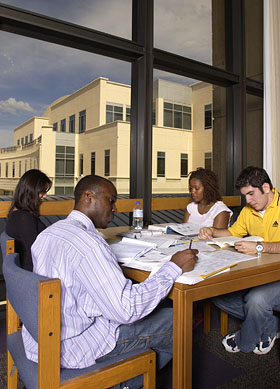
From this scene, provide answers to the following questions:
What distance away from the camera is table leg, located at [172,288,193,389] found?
1.13m

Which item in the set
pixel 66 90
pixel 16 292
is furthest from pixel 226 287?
pixel 66 90

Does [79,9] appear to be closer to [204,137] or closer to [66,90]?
[66,90]

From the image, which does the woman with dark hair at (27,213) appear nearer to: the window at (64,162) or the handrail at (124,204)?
the handrail at (124,204)

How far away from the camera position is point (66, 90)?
3.64 m

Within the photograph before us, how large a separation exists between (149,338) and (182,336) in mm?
191

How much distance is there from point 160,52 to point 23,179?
208 centimetres

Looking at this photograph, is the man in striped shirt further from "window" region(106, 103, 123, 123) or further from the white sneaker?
"window" region(106, 103, 123, 123)

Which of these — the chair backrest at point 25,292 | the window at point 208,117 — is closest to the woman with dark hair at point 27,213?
the chair backrest at point 25,292

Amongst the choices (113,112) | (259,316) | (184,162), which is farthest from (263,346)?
(184,162)

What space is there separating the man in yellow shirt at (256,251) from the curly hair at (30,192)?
40.4 inches

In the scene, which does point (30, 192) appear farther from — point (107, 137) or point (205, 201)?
point (107, 137)

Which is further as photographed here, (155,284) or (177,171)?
(177,171)

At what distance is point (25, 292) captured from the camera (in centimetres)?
95

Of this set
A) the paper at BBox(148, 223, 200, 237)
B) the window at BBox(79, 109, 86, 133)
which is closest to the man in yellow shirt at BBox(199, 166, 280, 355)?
the paper at BBox(148, 223, 200, 237)
